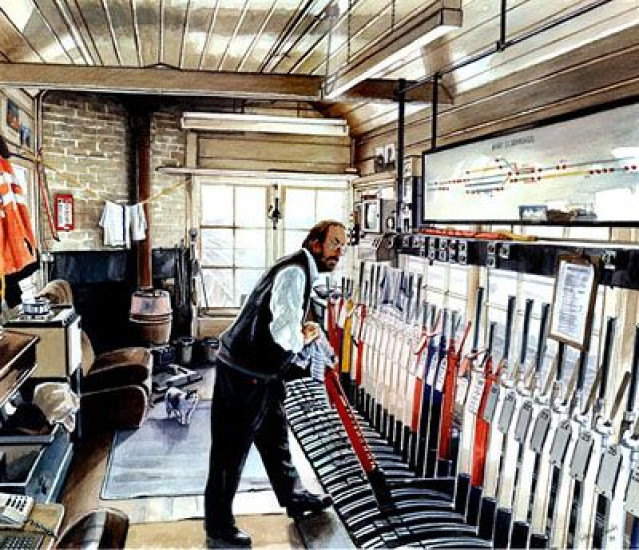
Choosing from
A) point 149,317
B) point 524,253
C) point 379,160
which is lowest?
point 149,317

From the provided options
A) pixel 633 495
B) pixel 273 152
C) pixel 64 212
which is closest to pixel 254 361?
pixel 633 495

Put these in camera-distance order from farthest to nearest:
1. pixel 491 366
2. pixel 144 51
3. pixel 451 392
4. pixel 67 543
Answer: pixel 144 51 < pixel 451 392 < pixel 491 366 < pixel 67 543

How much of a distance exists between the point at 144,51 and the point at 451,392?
3.17 metres

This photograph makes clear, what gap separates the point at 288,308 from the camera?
3039 millimetres

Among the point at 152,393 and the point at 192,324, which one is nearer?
the point at 152,393

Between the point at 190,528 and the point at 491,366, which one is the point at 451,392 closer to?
the point at 491,366

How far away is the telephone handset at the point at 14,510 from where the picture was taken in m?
2.35

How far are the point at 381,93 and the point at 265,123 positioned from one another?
2.30 metres

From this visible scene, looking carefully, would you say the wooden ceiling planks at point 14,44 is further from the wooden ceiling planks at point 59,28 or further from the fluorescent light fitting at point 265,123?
the fluorescent light fitting at point 265,123

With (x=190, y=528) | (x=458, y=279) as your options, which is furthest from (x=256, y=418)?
(x=458, y=279)

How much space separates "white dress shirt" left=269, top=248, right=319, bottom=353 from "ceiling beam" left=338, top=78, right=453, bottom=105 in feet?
3.92

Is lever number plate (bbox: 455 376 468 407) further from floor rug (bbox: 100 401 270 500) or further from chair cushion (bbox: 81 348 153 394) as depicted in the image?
chair cushion (bbox: 81 348 153 394)

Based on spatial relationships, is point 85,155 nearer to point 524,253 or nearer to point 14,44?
point 14,44

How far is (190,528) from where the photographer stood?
3.41 meters
